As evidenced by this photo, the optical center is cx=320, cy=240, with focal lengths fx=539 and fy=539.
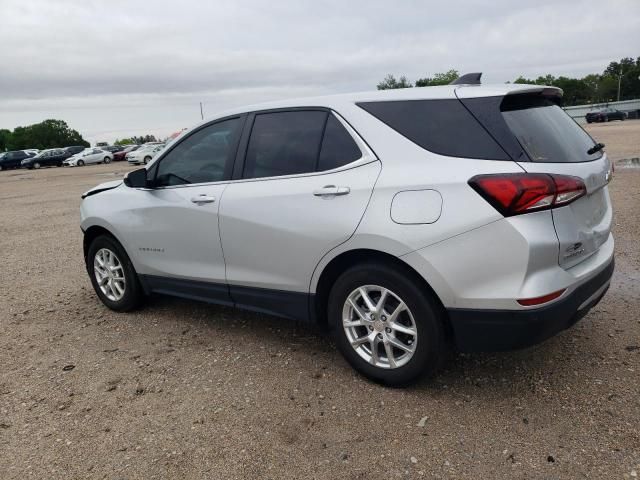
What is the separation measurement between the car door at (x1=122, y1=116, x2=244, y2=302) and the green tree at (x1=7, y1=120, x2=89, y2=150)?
11217cm

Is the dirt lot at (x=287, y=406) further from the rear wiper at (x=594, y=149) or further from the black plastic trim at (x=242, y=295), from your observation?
the rear wiper at (x=594, y=149)

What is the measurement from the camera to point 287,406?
3186 millimetres

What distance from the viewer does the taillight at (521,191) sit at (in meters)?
2.67

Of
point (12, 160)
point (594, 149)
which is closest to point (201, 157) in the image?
point (594, 149)

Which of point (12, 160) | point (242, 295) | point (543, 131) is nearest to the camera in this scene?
point (543, 131)

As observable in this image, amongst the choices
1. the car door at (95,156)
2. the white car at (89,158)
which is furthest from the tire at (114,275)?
the car door at (95,156)

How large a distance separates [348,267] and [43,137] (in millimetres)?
117949

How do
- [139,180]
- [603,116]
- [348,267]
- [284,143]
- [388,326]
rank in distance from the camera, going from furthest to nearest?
[603,116]
[139,180]
[284,143]
[348,267]
[388,326]

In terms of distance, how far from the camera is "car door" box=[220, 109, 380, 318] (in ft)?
10.5

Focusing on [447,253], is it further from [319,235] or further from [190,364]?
[190,364]

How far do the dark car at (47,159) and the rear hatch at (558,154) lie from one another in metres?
46.2

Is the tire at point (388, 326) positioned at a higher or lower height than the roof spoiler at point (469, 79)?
lower

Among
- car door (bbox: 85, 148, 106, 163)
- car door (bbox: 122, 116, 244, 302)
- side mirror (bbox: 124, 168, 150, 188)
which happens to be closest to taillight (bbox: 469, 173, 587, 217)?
car door (bbox: 122, 116, 244, 302)

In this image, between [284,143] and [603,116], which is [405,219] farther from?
[603,116]
